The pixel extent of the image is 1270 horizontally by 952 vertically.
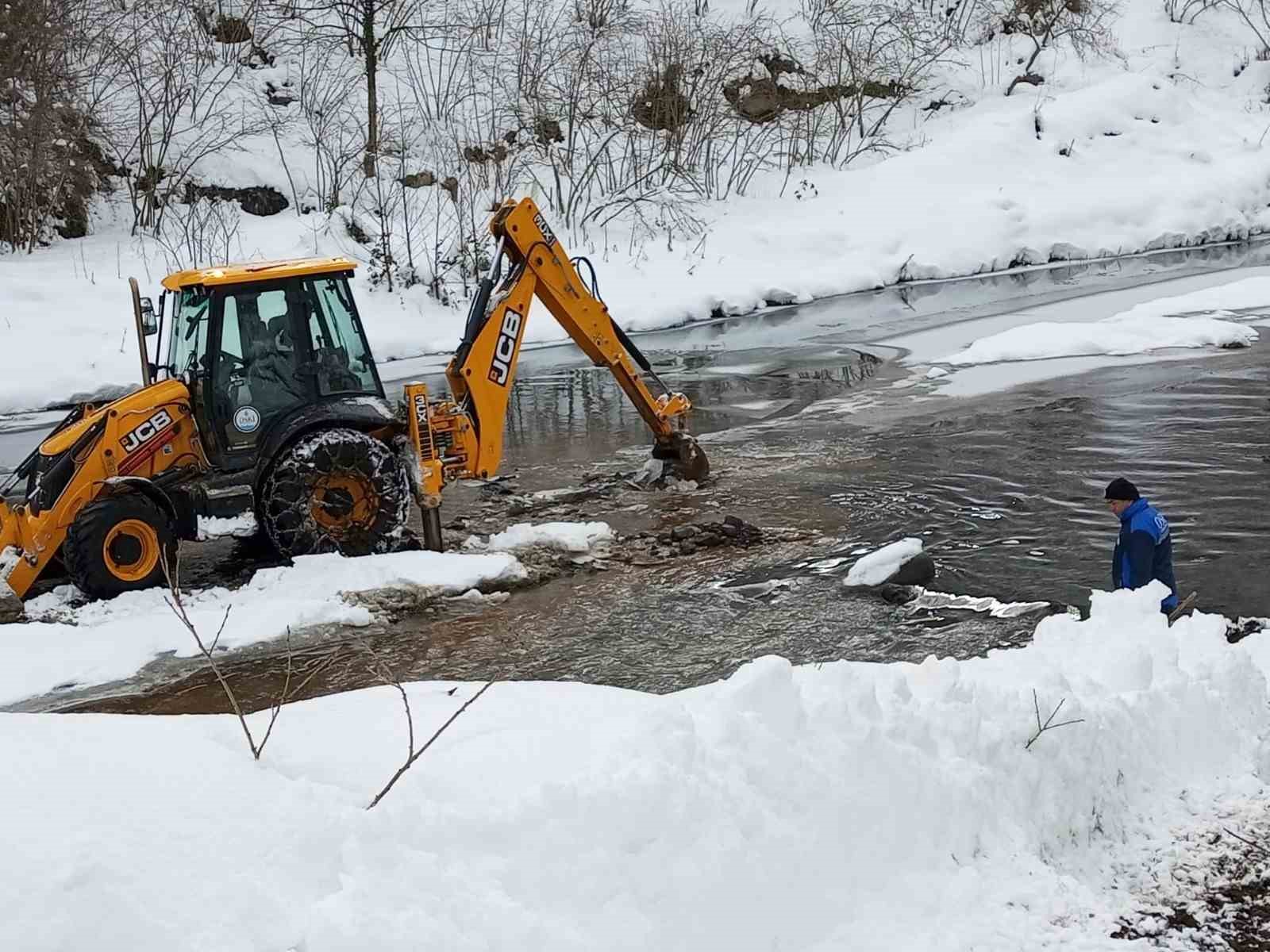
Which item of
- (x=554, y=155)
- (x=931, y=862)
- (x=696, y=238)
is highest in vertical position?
(x=554, y=155)

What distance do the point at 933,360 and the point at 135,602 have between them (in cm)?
1137

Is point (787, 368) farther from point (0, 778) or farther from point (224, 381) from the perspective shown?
point (0, 778)

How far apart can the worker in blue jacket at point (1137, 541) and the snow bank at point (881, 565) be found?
155 centimetres

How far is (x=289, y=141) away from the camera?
85.7ft

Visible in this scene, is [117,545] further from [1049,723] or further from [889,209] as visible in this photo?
[889,209]

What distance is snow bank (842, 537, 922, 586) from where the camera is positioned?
26.7 feet

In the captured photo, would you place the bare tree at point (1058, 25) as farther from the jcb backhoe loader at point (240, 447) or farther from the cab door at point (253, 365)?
the cab door at point (253, 365)

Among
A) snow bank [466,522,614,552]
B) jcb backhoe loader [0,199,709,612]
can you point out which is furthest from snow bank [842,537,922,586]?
jcb backhoe loader [0,199,709,612]

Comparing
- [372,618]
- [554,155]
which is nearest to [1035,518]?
[372,618]

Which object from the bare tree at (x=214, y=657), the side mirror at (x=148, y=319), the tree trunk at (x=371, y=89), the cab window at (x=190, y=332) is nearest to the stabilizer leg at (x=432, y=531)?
the bare tree at (x=214, y=657)

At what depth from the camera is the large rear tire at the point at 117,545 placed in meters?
7.82

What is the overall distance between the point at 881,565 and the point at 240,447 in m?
4.28

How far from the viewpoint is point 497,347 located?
9.42 meters

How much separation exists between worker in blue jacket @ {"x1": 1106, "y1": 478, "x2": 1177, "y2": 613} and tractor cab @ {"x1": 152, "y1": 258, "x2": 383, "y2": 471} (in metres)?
5.01
